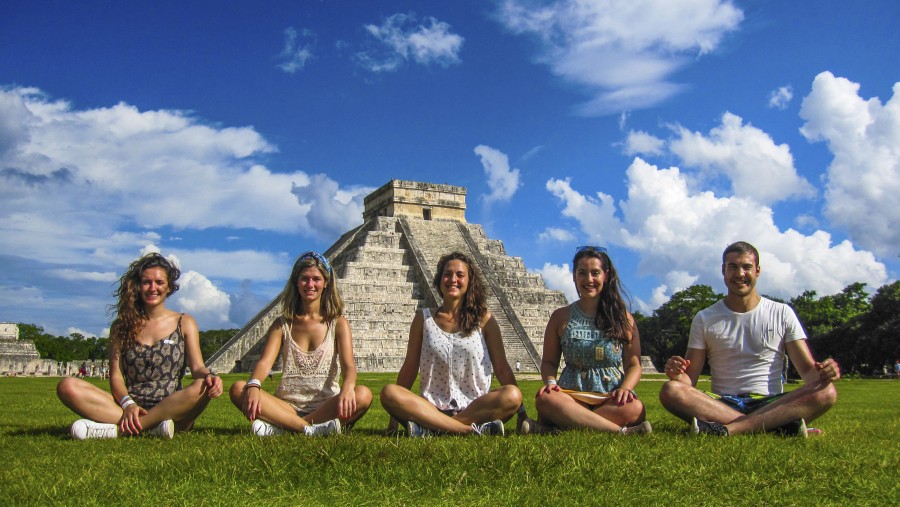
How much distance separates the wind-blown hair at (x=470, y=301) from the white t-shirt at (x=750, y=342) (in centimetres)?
160

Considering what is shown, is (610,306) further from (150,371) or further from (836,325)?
(836,325)

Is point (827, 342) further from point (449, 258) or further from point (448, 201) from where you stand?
point (449, 258)

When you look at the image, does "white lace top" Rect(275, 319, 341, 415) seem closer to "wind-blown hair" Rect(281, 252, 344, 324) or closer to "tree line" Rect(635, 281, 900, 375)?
"wind-blown hair" Rect(281, 252, 344, 324)

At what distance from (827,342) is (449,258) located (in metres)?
41.2

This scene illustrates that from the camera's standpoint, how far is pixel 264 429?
5.55m

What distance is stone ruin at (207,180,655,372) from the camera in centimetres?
2966

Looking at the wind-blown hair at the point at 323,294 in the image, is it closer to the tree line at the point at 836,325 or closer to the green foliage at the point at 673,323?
the tree line at the point at 836,325

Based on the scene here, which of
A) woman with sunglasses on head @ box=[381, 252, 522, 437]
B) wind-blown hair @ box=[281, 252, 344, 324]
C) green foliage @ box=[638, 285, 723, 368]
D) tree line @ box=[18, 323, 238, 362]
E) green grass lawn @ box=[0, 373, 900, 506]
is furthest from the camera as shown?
tree line @ box=[18, 323, 238, 362]

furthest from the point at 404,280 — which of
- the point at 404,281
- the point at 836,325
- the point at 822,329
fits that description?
the point at 836,325

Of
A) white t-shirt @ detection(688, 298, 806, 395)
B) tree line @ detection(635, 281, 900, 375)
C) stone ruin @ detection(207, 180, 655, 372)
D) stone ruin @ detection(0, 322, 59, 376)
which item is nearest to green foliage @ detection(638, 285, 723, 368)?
tree line @ detection(635, 281, 900, 375)

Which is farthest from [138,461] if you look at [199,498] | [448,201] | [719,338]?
[448,201]

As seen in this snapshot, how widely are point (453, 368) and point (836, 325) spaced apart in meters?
48.1

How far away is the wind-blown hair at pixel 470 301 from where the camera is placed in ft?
19.8

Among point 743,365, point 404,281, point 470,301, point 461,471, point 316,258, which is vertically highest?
point 404,281
